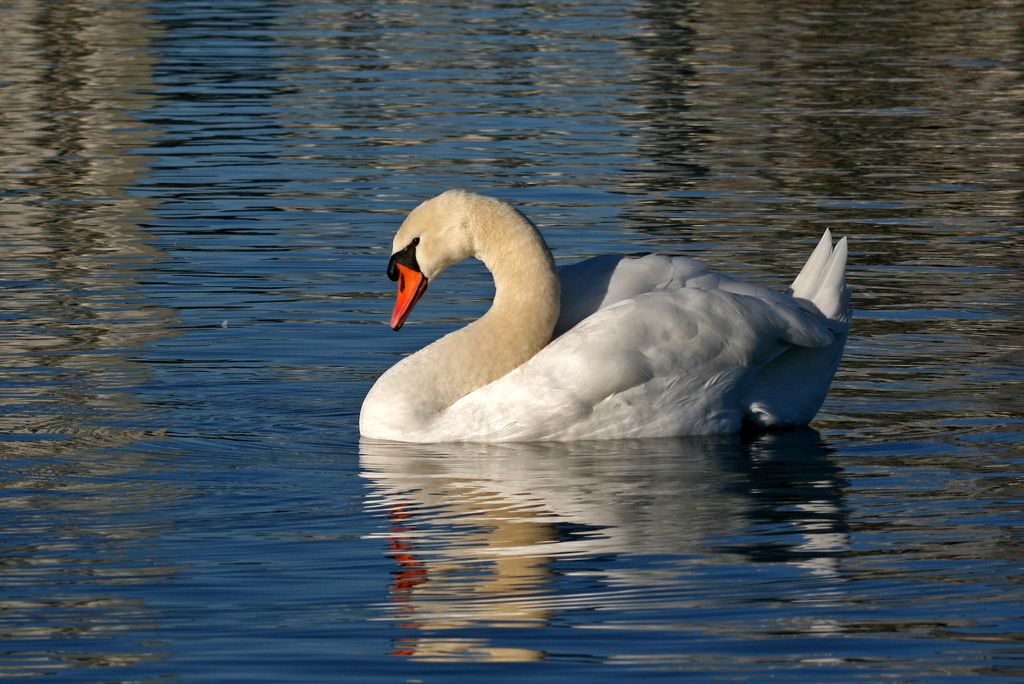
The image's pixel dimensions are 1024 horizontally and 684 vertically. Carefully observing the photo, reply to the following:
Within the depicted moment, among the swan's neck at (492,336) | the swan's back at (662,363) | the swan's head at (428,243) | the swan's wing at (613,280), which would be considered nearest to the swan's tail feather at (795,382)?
the swan's back at (662,363)

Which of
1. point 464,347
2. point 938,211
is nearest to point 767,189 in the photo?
point 938,211

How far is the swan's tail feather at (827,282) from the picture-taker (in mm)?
9961

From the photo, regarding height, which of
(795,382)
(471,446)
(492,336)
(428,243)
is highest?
(428,243)

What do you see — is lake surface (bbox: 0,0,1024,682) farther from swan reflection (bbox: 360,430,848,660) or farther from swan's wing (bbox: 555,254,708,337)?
swan's wing (bbox: 555,254,708,337)

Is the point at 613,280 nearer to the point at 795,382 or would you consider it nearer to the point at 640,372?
the point at 640,372

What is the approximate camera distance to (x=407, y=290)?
9867mm

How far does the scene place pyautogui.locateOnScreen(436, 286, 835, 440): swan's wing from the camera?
9172 mm

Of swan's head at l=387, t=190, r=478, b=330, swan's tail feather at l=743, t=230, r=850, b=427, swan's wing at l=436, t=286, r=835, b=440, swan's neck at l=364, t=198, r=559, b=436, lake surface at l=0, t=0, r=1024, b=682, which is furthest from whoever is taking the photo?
swan's tail feather at l=743, t=230, r=850, b=427

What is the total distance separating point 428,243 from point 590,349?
1.05 meters

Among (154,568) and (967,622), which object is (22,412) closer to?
(154,568)

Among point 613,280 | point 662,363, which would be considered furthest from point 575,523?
point 613,280

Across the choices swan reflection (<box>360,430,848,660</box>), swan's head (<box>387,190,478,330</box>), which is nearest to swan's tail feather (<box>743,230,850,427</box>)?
swan reflection (<box>360,430,848,660</box>)

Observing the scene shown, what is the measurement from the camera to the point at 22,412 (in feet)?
32.2

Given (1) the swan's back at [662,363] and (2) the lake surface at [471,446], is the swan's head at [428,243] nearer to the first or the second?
(1) the swan's back at [662,363]
